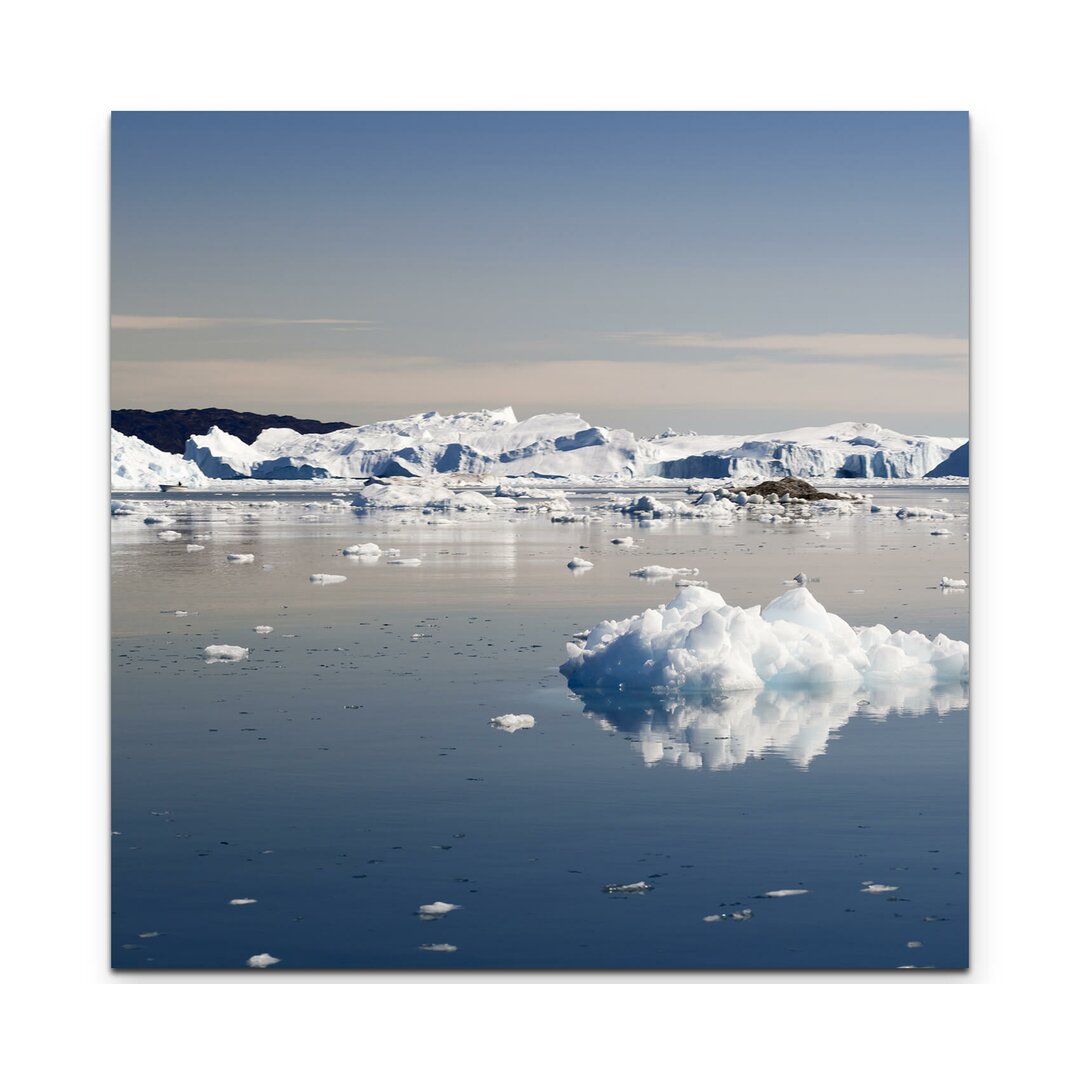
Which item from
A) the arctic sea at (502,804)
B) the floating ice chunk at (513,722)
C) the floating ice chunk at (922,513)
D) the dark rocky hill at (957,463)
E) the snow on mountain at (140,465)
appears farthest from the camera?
the floating ice chunk at (922,513)

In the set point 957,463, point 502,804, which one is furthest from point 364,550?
point 957,463

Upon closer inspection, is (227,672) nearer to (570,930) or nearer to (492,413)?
(492,413)

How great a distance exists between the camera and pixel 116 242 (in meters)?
5.87

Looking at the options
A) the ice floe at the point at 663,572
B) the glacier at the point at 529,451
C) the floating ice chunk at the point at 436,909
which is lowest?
the floating ice chunk at the point at 436,909

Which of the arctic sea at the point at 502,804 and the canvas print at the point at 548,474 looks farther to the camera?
the canvas print at the point at 548,474

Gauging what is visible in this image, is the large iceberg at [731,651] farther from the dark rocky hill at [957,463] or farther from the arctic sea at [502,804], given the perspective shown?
the dark rocky hill at [957,463]

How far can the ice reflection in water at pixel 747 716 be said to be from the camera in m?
6.35

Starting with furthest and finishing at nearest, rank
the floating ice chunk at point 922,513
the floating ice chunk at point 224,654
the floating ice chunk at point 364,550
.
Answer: the floating ice chunk at point 364,550, the floating ice chunk at point 224,654, the floating ice chunk at point 922,513

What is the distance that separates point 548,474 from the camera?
7621 mm

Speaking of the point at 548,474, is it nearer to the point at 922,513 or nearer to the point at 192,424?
the point at 192,424

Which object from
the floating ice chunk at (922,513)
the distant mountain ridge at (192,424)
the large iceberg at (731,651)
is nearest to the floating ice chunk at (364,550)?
the floating ice chunk at (922,513)

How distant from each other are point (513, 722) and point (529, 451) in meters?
1.36

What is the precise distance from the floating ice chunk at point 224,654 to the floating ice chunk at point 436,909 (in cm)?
276
